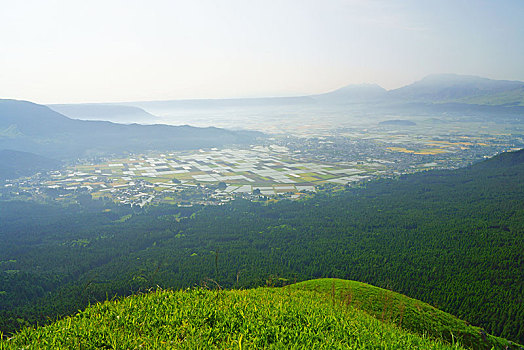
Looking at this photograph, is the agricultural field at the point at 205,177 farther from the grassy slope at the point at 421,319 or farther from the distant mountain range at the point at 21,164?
the grassy slope at the point at 421,319

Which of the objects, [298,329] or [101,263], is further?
[101,263]

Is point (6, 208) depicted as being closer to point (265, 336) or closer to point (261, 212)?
point (261, 212)

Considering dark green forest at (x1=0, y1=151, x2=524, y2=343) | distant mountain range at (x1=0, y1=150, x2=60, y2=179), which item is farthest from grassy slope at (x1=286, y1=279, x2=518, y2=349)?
distant mountain range at (x1=0, y1=150, x2=60, y2=179)

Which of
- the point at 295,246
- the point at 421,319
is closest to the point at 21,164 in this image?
the point at 295,246

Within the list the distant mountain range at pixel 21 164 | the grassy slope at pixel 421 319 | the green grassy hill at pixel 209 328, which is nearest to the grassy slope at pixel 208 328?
the green grassy hill at pixel 209 328

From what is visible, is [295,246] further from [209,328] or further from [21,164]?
[21,164]

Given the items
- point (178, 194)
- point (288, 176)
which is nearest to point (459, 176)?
point (288, 176)
